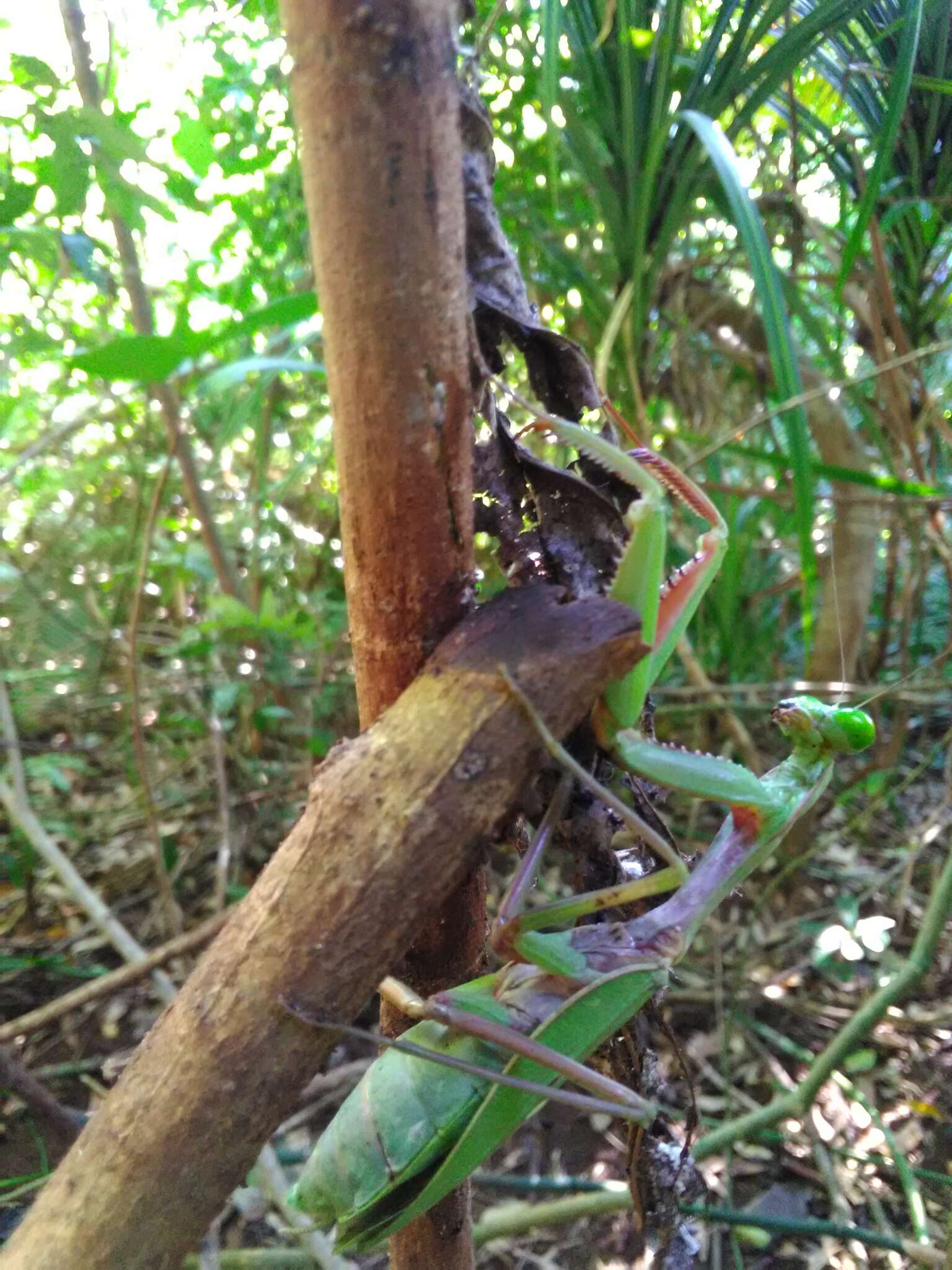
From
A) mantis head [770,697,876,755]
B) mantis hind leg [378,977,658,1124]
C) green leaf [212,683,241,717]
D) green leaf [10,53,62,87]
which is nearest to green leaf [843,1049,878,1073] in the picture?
mantis head [770,697,876,755]

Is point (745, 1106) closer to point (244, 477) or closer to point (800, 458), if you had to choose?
point (800, 458)

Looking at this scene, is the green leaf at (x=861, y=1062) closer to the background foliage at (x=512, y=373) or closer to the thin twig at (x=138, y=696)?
the background foliage at (x=512, y=373)

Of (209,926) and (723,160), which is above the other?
(723,160)

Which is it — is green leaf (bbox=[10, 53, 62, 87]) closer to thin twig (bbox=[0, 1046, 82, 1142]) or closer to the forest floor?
the forest floor

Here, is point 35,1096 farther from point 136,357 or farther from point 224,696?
point 136,357

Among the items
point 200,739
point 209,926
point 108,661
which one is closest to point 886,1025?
point 209,926

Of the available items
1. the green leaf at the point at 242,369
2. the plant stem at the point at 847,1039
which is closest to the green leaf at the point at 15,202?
the green leaf at the point at 242,369
